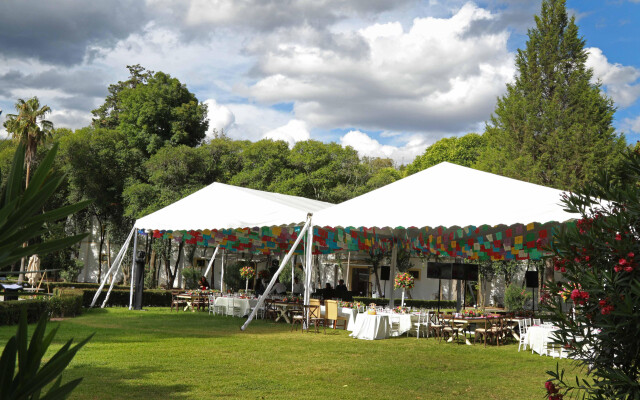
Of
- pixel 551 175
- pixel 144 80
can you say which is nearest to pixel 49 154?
pixel 551 175

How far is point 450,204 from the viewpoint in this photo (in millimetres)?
12992

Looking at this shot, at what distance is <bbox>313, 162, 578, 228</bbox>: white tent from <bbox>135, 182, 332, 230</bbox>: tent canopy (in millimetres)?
1349

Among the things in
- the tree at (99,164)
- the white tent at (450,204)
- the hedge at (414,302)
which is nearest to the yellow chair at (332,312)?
the white tent at (450,204)

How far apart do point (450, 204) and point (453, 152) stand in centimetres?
2980

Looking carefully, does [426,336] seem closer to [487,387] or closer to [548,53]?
[487,387]

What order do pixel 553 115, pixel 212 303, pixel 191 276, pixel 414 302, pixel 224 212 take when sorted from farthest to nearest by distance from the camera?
pixel 191 276 → pixel 414 302 → pixel 553 115 → pixel 212 303 → pixel 224 212

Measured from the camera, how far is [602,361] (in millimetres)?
3023

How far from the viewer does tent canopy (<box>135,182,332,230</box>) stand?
15188mm

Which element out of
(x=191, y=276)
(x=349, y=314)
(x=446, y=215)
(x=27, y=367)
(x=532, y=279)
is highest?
(x=446, y=215)

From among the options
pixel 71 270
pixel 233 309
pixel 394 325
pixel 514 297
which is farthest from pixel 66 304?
pixel 71 270

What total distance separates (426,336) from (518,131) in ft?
49.1

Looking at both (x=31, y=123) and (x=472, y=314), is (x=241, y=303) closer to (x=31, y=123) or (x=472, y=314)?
(x=472, y=314)

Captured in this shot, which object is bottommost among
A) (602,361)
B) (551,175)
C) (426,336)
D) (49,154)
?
(426,336)

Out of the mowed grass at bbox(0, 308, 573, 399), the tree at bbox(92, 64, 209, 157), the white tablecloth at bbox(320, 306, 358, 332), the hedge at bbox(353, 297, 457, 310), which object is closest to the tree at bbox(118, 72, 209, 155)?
the tree at bbox(92, 64, 209, 157)
